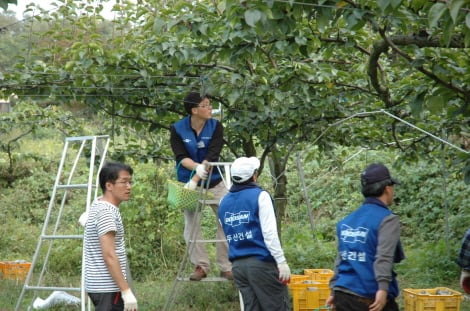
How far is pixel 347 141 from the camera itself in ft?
30.7

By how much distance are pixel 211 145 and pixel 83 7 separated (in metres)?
2.16

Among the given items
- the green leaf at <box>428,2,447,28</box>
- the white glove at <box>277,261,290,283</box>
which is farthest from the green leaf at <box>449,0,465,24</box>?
the white glove at <box>277,261,290,283</box>

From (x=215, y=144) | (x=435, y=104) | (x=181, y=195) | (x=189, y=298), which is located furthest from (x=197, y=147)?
(x=435, y=104)

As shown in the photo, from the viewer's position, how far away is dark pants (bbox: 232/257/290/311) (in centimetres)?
567

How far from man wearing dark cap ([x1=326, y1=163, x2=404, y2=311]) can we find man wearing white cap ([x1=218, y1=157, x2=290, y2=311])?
0.93m

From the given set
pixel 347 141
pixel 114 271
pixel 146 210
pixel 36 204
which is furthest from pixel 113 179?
pixel 36 204

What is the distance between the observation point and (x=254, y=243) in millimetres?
5648

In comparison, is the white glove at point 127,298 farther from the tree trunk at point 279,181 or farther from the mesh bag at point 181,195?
the tree trunk at point 279,181

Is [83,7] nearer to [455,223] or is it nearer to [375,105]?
[375,105]

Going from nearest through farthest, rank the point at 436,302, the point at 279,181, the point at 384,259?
the point at 384,259 → the point at 436,302 → the point at 279,181

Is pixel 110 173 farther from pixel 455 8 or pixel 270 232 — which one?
pixel 455 8

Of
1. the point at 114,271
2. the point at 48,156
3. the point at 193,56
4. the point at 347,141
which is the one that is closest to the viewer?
the point at 114,271

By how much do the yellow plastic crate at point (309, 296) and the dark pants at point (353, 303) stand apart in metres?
2.51

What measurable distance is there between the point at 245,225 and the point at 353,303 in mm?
1293
